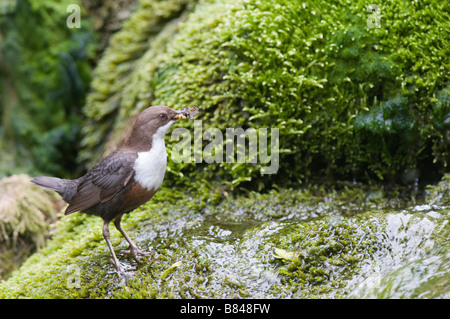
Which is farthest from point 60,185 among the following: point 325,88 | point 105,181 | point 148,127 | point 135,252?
point 325,88

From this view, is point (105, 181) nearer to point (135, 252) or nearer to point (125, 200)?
point (125, 200)

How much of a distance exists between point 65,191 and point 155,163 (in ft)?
3.03

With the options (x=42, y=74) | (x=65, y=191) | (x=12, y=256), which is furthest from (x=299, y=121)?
(x=42, y=74)

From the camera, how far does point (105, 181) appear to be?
3.41 m

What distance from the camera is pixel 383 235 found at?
10.6 ft

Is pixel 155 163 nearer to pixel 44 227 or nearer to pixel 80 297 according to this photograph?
pixel 80 297

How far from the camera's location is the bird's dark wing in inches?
131

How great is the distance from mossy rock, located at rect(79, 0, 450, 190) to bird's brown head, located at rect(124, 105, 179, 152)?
1129mm

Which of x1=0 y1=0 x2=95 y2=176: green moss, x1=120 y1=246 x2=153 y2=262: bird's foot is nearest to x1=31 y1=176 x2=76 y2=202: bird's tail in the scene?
x1=120 y1=246 x2=153 y2=262: bird's foot

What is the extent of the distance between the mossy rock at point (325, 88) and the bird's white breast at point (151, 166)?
1.13 m

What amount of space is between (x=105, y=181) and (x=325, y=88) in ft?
7.36

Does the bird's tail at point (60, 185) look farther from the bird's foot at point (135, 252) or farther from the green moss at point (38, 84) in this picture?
the green moss at point (38, 84)

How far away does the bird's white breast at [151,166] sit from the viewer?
10.8 ft

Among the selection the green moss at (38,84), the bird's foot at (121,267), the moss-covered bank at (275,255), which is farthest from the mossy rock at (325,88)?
the green moss at (38,84)
